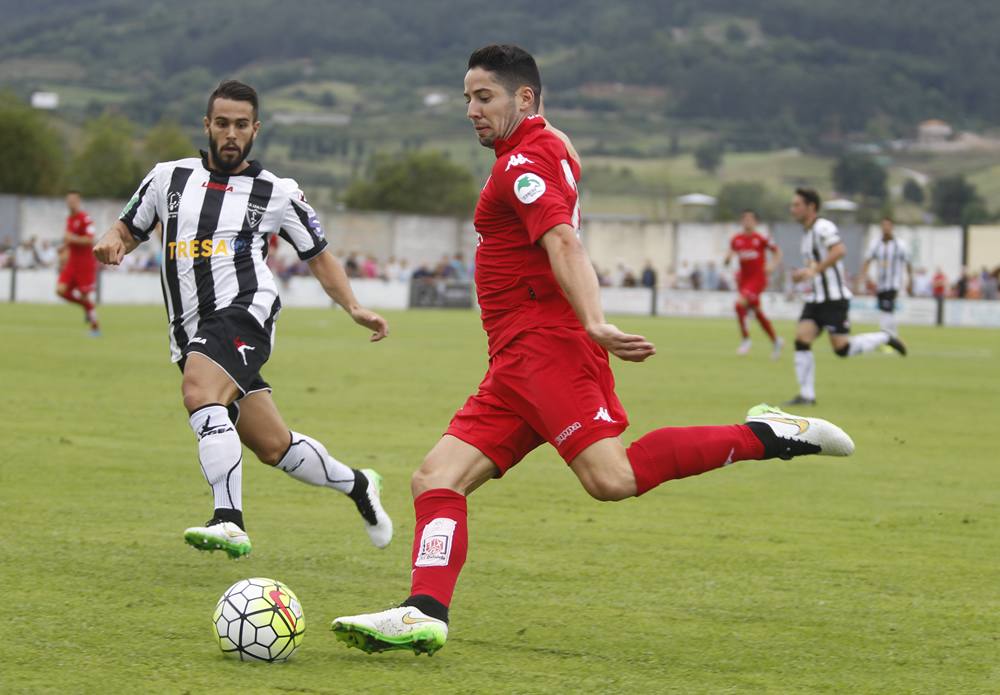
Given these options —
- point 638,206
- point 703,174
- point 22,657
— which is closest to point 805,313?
point 22,657

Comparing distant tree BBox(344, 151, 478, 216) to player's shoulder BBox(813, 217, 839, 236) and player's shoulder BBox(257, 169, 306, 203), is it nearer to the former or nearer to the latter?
player's shoulder BBox(813, 217, 839, 236)

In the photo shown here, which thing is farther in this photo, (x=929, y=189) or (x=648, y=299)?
(x=929, y=189)

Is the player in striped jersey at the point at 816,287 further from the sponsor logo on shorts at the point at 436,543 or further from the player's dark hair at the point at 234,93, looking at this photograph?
the sponsor logo on shorts at the point at 436,543

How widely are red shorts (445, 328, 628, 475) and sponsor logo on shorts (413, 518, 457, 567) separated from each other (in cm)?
34

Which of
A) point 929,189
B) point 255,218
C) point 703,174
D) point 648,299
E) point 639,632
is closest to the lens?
point 639,632

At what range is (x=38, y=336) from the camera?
24641mm

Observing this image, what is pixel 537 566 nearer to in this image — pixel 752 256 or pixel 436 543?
pixel 436 543

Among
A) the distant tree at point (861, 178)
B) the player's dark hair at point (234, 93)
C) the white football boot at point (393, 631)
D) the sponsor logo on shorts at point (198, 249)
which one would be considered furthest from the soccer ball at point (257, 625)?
the distant tree at point (861, 178)

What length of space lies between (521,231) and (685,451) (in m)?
1.04

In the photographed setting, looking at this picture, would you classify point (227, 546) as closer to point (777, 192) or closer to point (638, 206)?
point (638, 206)

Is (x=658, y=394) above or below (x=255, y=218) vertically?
below

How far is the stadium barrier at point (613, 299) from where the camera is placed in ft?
135

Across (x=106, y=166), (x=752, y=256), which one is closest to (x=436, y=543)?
(x=752, y=256)

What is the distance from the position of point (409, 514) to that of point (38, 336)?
17.6 m
